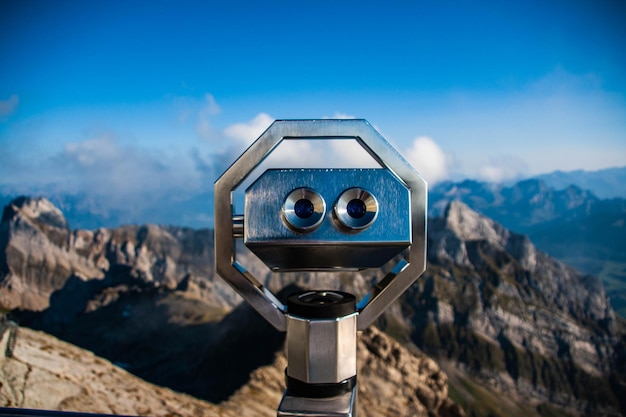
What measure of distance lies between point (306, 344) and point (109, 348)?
59.7m

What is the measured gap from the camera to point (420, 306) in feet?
318

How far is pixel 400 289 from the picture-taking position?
4.69 ft

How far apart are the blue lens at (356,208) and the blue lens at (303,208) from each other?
104 millimetres

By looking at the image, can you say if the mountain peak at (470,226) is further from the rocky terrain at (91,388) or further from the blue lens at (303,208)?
the blue lens at (303,208)

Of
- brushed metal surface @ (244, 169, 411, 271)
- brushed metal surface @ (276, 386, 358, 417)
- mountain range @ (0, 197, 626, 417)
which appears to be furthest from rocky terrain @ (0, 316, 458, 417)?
mountain range @ (0, 197, 626, 417)

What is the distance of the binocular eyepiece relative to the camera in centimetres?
129

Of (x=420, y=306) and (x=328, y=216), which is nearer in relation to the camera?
(x=328, y=216)

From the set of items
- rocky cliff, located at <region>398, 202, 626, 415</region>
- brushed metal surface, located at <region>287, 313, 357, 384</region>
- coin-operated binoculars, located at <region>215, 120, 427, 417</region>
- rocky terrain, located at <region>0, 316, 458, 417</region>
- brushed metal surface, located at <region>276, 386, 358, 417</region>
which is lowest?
rocky cliff, located at <region>398, 202, 626, 415</region>

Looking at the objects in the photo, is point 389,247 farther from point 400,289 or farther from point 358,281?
point 358,281

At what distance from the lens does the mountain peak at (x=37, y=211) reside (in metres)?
86.2

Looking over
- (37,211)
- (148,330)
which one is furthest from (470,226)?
(37,211)

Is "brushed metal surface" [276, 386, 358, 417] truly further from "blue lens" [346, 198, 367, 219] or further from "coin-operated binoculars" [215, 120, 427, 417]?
"blue lens" [346, 198, 367, 219]

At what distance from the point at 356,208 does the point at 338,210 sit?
66 millimetres

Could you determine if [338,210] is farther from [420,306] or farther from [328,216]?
[420,306]
